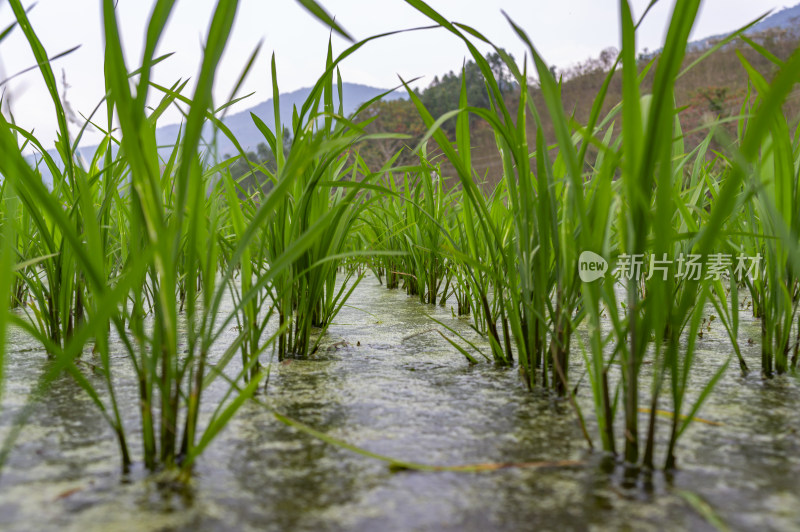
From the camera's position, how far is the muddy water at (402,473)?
0.41m

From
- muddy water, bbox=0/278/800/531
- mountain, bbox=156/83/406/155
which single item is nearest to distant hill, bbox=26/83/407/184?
mountain, bbox=156/83/406/155

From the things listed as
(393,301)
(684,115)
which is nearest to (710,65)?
(684,115)

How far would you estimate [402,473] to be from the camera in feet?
1.60

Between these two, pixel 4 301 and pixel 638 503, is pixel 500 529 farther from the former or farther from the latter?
pixel 4 301

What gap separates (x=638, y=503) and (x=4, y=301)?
1.51ft

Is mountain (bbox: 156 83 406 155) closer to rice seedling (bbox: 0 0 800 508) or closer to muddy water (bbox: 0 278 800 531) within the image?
rice seedling (bbox: 0 0 800 508)

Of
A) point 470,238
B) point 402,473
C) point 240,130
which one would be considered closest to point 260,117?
point 470,238

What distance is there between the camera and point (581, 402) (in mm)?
695

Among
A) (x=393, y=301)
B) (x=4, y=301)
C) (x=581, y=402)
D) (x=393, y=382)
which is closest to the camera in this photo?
(x=4, y=301)

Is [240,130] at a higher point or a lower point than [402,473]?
higher

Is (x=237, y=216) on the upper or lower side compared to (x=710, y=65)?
lower

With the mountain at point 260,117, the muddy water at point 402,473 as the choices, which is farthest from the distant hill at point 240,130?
the muddy water at point 402,473

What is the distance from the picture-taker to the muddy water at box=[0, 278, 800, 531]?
0.41 metres

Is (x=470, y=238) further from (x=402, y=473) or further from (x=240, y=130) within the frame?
(x=240, y=130)
